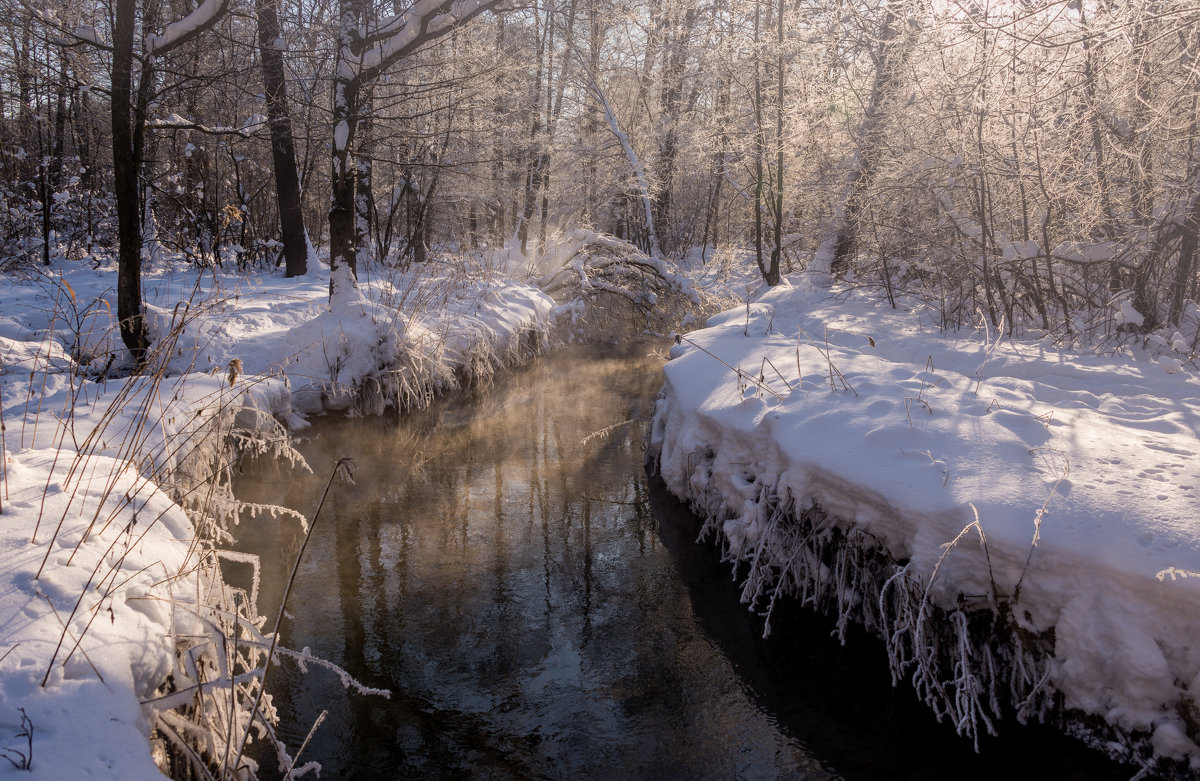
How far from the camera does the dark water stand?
296 cm

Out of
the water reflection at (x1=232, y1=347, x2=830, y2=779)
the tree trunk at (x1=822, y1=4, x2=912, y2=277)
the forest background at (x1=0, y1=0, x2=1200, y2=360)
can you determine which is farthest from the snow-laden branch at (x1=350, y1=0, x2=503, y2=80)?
the tree trunk at (x1=822, y1=4, x2=912, y2=277)

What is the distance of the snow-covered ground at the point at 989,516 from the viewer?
2555 mm

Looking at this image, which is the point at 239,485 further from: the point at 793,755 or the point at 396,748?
the point at 793,755

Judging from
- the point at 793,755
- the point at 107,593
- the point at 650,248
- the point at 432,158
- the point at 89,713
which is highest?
the point at 432,158

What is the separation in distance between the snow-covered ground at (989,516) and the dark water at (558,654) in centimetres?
26

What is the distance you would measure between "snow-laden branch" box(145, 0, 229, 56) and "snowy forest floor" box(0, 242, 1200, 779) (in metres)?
2.65

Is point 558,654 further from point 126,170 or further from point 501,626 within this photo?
point 126,170

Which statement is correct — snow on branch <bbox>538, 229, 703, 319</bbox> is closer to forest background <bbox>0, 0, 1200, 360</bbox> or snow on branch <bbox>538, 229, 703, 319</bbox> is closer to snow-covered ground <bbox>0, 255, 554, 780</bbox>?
forest background <bbox>0, 0, 1200, 360</bbox>

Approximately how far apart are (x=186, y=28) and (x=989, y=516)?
692 cm

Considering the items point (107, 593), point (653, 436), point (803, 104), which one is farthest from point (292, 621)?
point (803, 104)

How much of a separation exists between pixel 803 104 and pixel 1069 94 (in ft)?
18.0

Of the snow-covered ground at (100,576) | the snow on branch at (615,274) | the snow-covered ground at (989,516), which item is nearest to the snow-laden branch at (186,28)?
the snow-covered ground at (100,576)

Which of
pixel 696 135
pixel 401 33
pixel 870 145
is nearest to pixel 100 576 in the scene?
pixel 401 33

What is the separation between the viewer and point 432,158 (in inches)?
562
